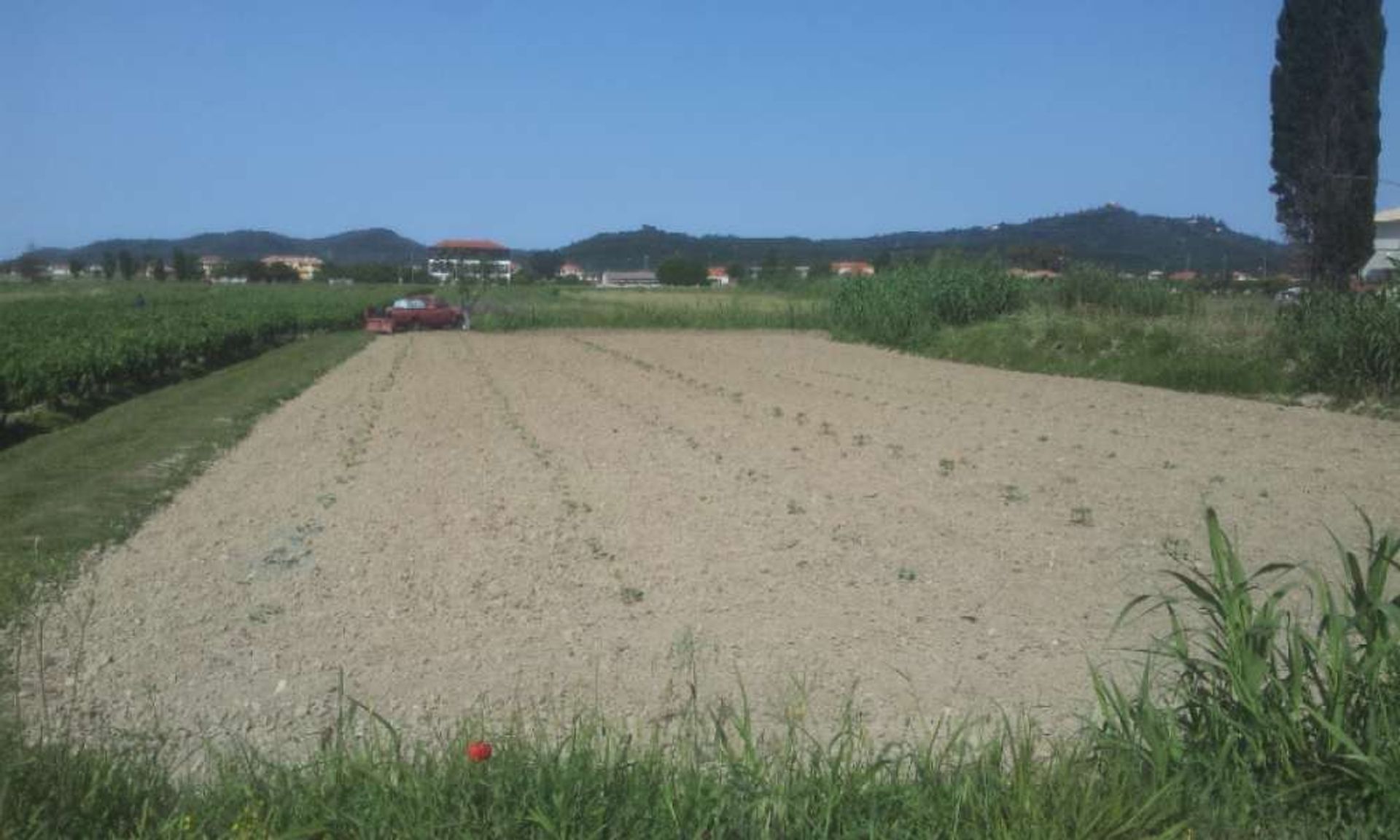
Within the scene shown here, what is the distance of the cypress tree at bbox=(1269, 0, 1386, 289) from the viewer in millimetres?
30688

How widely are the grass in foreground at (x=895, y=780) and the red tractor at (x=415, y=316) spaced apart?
153 feet

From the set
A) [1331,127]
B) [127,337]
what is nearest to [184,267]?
[127,337]

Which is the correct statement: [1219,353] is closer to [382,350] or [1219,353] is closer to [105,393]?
[105,393]

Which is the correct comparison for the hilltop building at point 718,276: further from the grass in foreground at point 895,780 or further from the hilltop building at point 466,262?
the grass in foreground at point 895,780

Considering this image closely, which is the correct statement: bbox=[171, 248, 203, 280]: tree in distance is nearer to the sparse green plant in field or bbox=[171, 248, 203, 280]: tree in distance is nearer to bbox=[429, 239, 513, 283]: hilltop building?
bbox=[429, 239, 513, 283]: hilltop building

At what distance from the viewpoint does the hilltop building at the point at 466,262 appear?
7075 cm

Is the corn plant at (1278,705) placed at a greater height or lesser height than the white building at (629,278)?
greater

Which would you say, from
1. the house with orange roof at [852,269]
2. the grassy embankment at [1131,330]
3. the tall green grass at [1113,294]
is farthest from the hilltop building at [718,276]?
the tall green grass at [1113,294]

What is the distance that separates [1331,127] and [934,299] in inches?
439

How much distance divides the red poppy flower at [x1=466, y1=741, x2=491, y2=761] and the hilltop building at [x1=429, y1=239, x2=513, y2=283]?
62.8m

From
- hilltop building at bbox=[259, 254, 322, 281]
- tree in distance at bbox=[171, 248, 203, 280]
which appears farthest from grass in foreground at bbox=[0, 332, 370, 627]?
hilltop building at bbox=[259, 254, 322, 281]

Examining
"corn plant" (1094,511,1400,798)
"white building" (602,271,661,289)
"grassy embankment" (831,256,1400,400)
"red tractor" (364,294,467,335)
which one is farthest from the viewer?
"white building" (602,271,661,289)

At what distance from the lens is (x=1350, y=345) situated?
19891mm

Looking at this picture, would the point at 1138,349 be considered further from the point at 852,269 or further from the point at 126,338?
the point at 852,269
